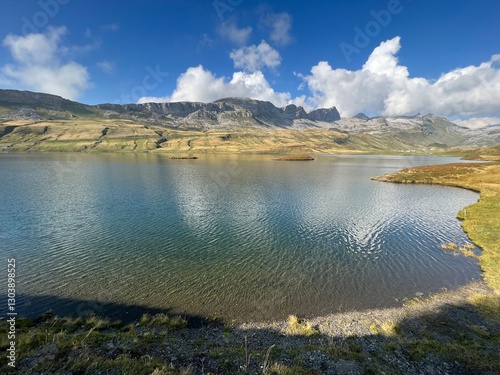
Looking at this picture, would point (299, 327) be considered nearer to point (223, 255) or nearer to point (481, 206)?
point (223, 255)

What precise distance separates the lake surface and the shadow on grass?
7.34 feet

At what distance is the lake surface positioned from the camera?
26125 millimetres

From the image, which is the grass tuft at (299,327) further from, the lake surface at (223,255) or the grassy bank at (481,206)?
the grassy bank at (481,206)

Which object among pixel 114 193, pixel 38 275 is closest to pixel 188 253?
pixel 38 275

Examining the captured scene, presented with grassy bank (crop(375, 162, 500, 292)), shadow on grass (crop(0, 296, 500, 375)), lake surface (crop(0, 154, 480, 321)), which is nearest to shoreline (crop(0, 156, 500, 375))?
shadow on grass (crop(0, 296, 500, 375))

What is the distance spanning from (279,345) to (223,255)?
59.5 feet

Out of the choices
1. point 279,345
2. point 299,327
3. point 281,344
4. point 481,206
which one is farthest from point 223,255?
point 481,206

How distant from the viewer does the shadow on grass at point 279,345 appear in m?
14.9

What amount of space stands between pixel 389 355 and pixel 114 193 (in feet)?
257

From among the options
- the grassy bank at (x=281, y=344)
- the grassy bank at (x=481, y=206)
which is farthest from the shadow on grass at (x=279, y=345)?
the grassy bank at (x=481, y=206)

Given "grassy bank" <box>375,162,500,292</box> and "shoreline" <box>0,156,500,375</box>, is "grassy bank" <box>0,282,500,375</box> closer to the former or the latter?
"shoreline" <box>0,156,500,375</box>

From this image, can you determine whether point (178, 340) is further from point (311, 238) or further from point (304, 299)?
point (311, 238)

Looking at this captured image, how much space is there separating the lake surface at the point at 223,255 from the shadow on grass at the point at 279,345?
2237 mm

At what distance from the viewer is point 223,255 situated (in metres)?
36.3
